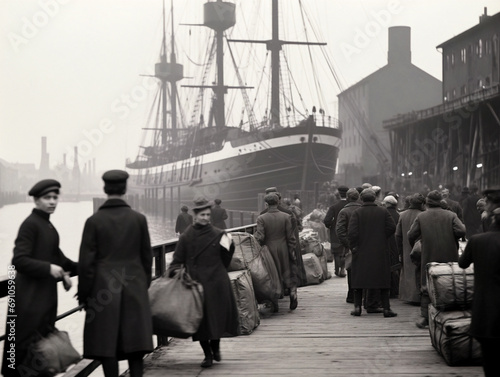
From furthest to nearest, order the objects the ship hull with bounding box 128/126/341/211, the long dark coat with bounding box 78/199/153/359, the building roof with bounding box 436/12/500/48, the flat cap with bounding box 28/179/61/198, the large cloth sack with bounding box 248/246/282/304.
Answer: the ship hull with bounding box 128/126/341/211
the building roof with bounding box 436/12/500/48
the large cloth sack with bounding box 248/246/282/304
the long dark coat with bounding box 78/199/153/359
the flat cap with bounding box 28/179/61/198

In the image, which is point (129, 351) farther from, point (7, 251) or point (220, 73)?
point (7, 251)

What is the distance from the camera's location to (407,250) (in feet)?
33.5

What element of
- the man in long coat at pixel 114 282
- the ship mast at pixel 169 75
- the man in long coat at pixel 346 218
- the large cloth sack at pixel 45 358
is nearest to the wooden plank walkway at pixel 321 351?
the man in long coat at pixel 346 218

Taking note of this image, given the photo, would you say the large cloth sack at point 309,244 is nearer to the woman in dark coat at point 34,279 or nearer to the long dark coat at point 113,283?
the long dark coat at point 113,283

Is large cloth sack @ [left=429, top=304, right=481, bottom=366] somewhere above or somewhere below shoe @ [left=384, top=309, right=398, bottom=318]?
above

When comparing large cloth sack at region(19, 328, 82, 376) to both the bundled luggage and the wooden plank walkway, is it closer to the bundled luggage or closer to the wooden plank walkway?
the wooden plank walkway

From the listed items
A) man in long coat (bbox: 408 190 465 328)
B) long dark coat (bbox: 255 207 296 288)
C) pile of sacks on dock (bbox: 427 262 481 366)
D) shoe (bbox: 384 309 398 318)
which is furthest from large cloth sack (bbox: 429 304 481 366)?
long dark coat (bbox: 255 207 296 288)

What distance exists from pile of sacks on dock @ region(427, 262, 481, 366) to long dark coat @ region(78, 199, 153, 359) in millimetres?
2744

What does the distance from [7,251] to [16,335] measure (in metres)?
67.2

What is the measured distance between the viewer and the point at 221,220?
21359 millimetres

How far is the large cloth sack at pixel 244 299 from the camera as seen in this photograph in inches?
336

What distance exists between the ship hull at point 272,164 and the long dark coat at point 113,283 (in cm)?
4666

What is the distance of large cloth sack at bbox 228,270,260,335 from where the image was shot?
8531 mm

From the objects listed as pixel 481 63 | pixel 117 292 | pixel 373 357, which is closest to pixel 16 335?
pixel 117 292
